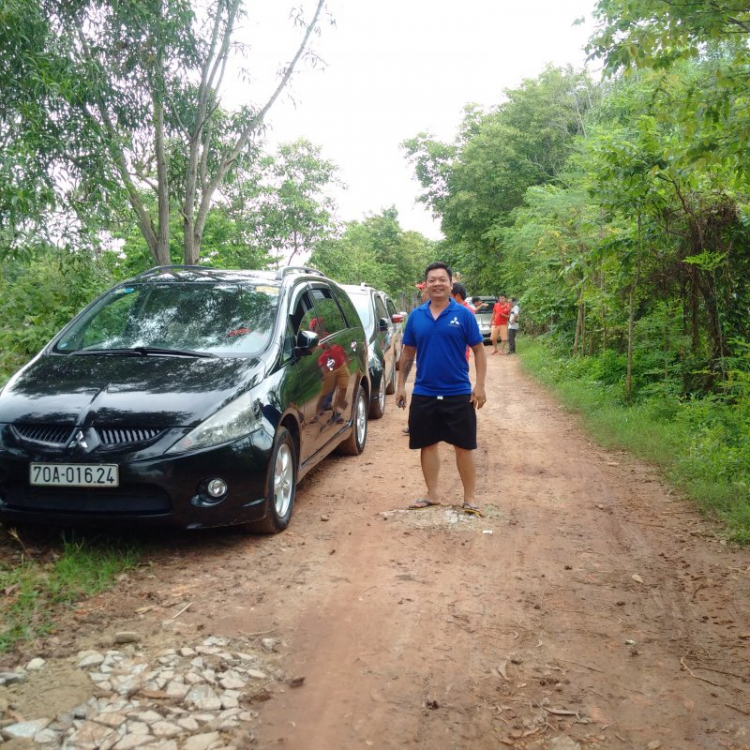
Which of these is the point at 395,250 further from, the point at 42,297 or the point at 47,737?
the point at 47,737

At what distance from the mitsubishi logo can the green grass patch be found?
0.61 m

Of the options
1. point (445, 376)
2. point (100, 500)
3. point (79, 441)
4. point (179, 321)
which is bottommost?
point (100, 500)

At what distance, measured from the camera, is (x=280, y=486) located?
5.43 m

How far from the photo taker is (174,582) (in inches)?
176

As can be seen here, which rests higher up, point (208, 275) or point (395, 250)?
point (395, 250)

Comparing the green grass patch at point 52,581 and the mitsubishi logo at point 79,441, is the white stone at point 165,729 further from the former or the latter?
the mitsubishi logo at point 79,441

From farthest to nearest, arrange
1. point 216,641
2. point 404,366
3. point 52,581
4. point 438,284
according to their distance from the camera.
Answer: point 404,366 < point 438,284 < point 52,581 < point 216,641

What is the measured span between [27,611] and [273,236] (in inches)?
962

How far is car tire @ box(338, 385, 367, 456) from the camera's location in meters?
8.10

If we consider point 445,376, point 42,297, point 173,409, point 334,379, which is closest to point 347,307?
point 334,379

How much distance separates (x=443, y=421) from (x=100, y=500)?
2.54m

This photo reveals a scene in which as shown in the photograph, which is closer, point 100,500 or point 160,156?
point 100,500

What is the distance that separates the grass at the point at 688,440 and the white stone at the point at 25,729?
4525mm

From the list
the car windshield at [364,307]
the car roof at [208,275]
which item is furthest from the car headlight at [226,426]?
the car windshield at [364,307]
